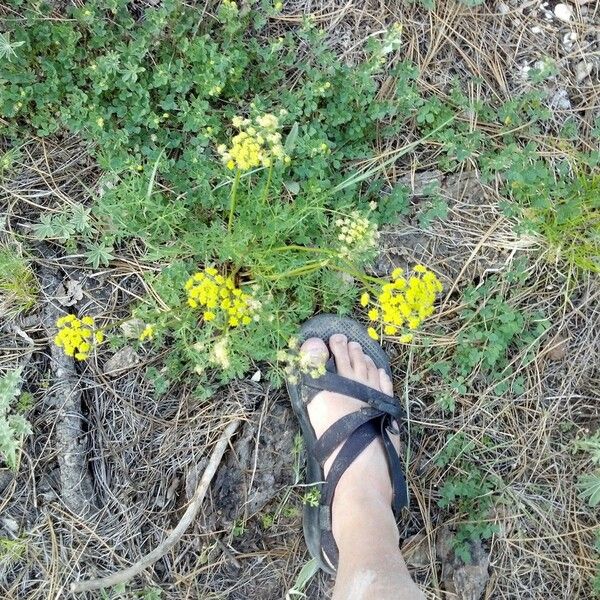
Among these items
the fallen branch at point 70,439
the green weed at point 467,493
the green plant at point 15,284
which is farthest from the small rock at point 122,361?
the green weed at point 467,493

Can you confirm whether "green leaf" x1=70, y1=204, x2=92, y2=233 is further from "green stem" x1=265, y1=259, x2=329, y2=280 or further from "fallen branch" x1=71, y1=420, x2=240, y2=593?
"fallen branch" x1=71, y1=420, x2=240, y2=593

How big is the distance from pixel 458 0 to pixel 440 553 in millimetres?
2770

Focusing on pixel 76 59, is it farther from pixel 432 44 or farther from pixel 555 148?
pixel 555 148

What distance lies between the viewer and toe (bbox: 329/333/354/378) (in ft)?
10.4

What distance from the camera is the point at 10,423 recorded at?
2850mm

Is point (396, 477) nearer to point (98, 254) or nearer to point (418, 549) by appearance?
point (418, 549)

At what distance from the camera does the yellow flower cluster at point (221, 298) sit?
2.46 metres

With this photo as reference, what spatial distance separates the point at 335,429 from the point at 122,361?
1065 mm

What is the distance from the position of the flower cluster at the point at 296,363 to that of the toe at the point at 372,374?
12.3 inches

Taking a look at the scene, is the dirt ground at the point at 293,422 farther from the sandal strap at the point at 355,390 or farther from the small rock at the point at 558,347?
the sandal strap at the point at 355,390

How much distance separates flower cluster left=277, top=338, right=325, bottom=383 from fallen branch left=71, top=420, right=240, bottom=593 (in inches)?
14.5

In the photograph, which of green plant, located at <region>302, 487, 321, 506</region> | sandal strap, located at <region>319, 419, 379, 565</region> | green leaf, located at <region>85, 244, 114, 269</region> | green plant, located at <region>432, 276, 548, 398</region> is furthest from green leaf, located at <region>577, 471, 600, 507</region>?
green leaf, located at <region>85, 244, 114, 269</region>

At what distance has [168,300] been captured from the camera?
291cm

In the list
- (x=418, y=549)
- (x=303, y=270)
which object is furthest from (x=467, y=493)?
(x=303, y=270)
